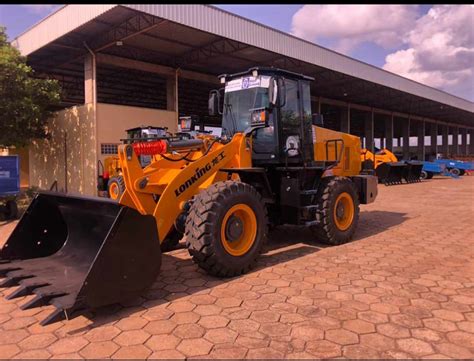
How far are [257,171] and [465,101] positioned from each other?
4262 centimetres

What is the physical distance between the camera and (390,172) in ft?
70.8

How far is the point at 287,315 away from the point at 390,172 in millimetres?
19417

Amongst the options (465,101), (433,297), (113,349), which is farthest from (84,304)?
(465,101)

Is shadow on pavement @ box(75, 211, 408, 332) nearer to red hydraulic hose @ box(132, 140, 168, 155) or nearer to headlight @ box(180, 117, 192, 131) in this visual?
red hydraulic hose @ box(132, 140, 168, 155)

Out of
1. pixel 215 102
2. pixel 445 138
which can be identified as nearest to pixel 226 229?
pixel 215 102

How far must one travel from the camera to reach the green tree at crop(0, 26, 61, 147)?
1360cm

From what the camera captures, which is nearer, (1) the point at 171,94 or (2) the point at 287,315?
(2) the point at 287,315

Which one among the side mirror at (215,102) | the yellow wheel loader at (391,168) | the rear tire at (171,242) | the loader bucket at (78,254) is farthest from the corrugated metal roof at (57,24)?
the yellow wheel loader at (391,168)

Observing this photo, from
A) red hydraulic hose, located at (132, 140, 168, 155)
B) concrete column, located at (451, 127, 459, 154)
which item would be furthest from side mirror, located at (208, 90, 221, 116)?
concrete column, located at (451, 127, 459, 154)

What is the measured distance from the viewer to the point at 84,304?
3.58 meters

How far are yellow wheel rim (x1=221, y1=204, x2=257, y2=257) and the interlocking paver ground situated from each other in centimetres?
39

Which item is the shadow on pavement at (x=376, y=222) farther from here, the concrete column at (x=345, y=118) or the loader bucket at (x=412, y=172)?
the concrete column at (x=345, y=118)

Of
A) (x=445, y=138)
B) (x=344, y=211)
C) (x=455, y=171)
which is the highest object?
(x=445, y=138)

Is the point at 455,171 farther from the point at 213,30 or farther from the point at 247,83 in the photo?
the point at 247,83
